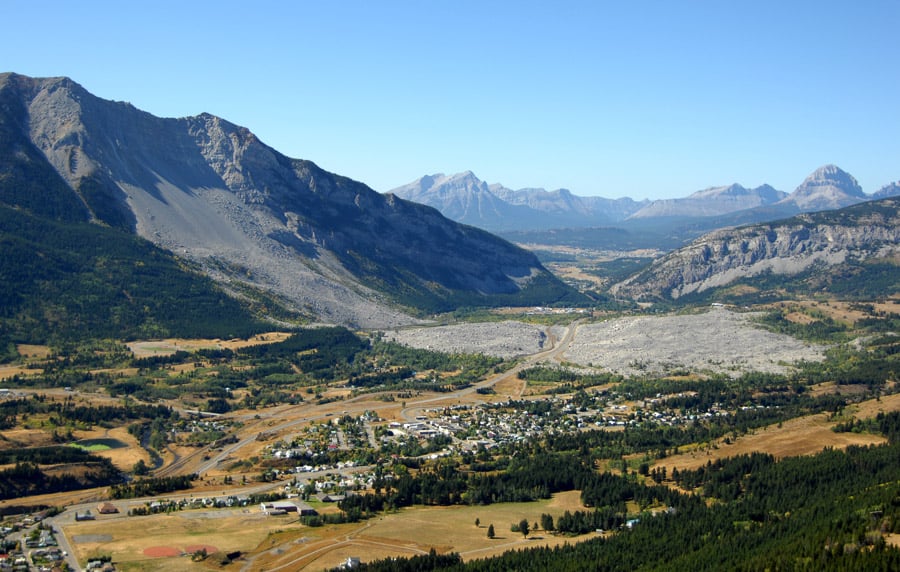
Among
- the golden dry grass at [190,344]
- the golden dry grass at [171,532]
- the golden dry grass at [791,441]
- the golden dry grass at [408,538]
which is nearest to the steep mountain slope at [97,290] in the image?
the golden dry grass at [190,344]

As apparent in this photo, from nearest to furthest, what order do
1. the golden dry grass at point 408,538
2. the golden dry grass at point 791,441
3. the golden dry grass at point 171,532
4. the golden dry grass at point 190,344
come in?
the golden dry grass at point 171,532
the golden dry grass at point 408,538
the golden dry grass at point 791,441
the golden dry grass at point 190,344

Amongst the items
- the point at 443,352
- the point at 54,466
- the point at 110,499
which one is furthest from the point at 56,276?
the point at 110,499

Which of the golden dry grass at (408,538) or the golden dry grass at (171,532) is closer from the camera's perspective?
the golden dry grass at (171,532)

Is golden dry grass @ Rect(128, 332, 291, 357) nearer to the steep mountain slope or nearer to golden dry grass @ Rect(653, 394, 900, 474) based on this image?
the steep mountain slope

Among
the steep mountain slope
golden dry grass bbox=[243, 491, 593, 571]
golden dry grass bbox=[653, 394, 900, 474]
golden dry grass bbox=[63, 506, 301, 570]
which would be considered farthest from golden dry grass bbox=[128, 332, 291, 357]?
golden dry grass bbox=[653, 394, 900, 474]

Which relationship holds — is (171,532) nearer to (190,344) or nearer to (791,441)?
(791,441)

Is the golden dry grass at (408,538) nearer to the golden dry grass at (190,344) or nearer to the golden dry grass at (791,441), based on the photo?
the golden dry grass at (791,441)

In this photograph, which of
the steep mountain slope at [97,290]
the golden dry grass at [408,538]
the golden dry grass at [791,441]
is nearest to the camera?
the golden dry grass at [408,538]

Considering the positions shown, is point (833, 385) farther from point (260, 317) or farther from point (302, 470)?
point (260, 317)

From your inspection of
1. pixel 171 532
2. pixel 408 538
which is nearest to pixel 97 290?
pixel 171 532

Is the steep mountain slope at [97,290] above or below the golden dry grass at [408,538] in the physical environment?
above

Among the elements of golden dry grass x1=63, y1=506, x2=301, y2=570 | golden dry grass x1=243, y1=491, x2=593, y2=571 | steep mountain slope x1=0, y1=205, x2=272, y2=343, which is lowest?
golden dry grass x1=243, y1=491, x2=593, y2=571
